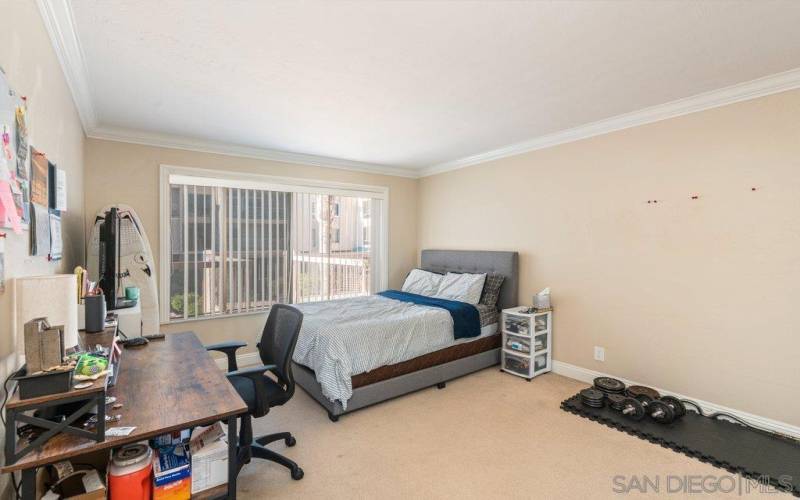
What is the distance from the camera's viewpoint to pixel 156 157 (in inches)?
146

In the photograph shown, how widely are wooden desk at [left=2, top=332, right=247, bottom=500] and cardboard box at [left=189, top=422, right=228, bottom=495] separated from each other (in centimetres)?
7

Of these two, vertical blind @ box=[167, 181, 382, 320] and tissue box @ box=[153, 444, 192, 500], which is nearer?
tissue box @ box=[153, 444, 192, 500]

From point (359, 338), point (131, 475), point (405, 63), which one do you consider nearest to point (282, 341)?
point (359, 338)

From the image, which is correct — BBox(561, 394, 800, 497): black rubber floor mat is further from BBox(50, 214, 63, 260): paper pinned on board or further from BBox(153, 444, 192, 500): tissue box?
BBox(50, 214, 63, 260): paper pinned on board

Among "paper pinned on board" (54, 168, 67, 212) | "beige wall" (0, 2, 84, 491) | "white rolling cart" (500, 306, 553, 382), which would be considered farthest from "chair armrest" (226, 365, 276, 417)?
"white rolling cart" (500, 306, 553, 382)

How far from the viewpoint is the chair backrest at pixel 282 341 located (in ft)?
7.30

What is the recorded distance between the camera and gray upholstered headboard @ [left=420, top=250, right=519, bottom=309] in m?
4.16

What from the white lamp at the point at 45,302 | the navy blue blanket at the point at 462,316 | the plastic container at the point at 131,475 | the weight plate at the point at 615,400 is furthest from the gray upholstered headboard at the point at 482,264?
the white lamp at the point at 45,302

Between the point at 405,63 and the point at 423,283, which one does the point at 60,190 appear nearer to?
the point at 405,63

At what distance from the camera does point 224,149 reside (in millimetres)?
4016

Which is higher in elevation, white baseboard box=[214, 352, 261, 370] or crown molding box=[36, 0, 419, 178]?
crown molding box=[36, 0, 419, 178]

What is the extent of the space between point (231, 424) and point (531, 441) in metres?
2.04

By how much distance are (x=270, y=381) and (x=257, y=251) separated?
2413 mm

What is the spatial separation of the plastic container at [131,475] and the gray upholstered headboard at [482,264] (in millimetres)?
3514
